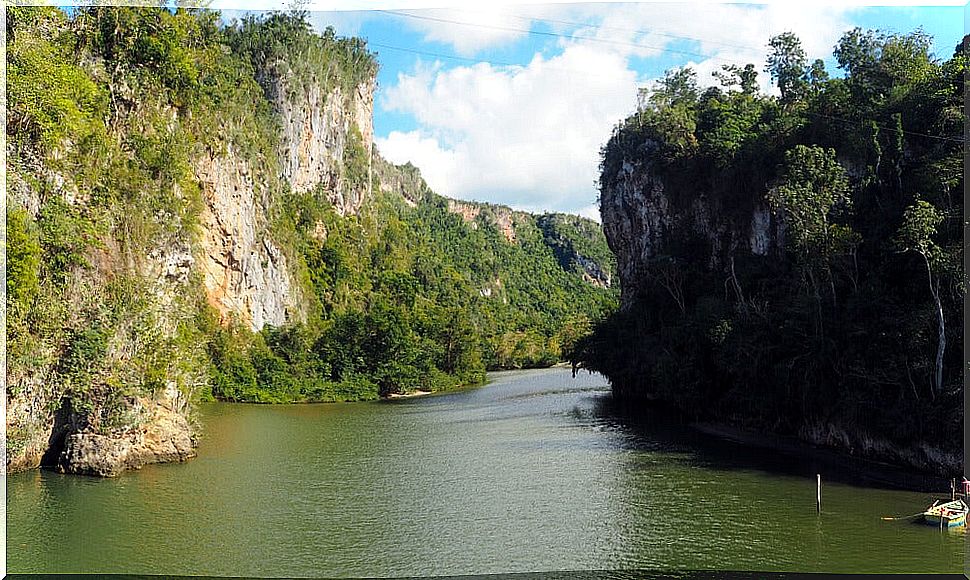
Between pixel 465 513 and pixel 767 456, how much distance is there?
409 inches

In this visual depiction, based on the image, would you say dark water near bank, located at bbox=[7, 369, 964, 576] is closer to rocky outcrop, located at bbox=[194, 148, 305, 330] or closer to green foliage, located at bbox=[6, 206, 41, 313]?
green foliage, located at bbox=[6, 206, 41, 313]

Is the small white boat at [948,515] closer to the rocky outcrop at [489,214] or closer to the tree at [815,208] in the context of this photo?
the tree at [815,208]

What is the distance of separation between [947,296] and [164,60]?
2700cm

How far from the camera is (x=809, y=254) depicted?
80.2 ft

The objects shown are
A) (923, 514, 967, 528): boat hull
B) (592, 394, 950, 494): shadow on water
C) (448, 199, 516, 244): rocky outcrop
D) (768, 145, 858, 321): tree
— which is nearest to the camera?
(923, 514, 967, 528): boat hull

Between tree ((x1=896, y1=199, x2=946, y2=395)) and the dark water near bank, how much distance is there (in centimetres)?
354

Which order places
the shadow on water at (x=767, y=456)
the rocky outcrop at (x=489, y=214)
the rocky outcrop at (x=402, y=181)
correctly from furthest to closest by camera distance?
1. the rocky outcrop at (x=489, y=214)
2. the rocky outcrop at (x=402, y=181)
3. the shadow on water at (x=767, y=456)

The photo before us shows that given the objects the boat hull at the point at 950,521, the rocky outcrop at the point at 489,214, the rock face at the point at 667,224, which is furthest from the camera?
the rocky outcrop at the point at 489,214

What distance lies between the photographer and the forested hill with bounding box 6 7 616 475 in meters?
21.0

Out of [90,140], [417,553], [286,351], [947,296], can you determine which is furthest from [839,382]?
[286,351]

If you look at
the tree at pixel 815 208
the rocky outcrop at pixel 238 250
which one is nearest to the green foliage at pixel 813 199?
the tree at pixel 815 208

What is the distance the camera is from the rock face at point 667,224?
34.4 metres

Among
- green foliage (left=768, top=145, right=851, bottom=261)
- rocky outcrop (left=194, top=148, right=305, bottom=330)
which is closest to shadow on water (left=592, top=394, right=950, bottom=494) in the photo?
green foliage (left=768, top=145, right=851, bottom=261)

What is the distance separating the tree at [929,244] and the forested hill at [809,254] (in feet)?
0.15
